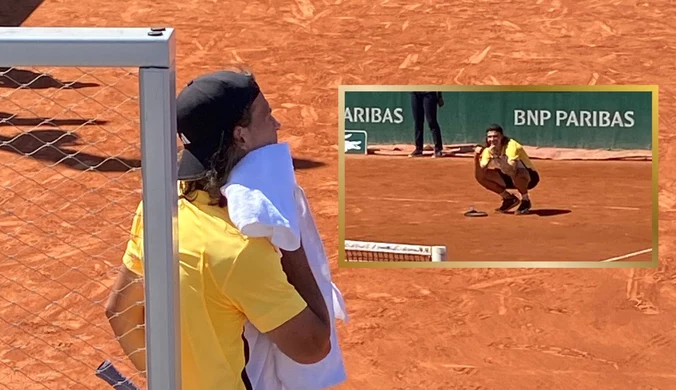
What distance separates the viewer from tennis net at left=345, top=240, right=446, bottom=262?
767 cm

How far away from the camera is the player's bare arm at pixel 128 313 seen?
2439 mm

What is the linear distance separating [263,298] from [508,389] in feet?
15.5

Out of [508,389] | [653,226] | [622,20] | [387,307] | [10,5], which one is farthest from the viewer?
[10,5]

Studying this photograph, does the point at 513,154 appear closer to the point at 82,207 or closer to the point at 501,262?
the point at 501,262

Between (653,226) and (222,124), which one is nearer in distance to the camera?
(222,124)

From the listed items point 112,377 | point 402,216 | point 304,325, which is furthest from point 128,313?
point 402,216

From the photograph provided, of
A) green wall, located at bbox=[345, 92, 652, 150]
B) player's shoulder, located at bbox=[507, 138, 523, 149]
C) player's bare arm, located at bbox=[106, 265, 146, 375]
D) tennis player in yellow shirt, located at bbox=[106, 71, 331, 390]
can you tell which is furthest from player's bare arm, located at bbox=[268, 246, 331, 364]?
player's shoulder, located at bbox=[507, 138, 523, 149]

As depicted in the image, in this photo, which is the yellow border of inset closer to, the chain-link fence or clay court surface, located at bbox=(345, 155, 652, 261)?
clay court surface, located at bbox=(345, 155, 652, 261)

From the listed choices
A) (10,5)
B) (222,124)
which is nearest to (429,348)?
(222,124)

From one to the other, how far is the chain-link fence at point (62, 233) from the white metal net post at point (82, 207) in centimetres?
1

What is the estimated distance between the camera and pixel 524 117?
790 cm

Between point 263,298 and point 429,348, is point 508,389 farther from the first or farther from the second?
point 263,298

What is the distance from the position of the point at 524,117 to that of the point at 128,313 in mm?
5826

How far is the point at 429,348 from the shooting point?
6969mm
